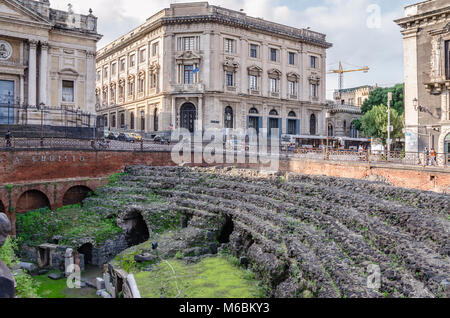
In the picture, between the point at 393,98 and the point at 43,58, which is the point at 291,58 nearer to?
the point at 393,98

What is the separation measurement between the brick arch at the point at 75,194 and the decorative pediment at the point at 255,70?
96.1 feet

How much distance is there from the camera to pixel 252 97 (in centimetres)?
4738

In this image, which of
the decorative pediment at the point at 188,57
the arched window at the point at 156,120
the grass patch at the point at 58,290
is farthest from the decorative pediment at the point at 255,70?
the grass patch at the point at 58,290

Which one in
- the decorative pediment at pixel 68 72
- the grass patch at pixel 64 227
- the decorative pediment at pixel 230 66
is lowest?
the grass patch at pixel 64 227

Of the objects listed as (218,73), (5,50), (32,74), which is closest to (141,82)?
(218,73)

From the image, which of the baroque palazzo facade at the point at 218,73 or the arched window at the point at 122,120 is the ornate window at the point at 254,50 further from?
the arched window at the point at 122,120

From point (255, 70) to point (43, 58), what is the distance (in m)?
25.9

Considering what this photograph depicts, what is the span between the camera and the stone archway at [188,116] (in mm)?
44500

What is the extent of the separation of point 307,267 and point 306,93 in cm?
4540

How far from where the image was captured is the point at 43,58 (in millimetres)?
32406

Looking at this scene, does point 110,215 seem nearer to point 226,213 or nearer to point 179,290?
point 226,213

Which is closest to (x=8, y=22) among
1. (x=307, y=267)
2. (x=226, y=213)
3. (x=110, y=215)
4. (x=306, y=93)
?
(x=110, y=215)

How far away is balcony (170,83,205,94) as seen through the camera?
43688mm

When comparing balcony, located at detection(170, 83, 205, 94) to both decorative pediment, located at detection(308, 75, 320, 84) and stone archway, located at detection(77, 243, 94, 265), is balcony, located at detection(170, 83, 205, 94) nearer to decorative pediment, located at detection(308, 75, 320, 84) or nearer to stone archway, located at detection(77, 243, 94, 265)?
decorative pediment, located at detection(308, 75, 320, 84)
